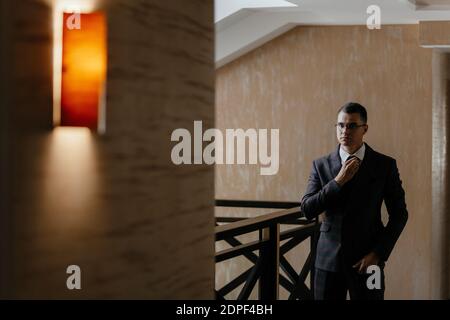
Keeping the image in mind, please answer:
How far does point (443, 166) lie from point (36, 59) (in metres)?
6.32

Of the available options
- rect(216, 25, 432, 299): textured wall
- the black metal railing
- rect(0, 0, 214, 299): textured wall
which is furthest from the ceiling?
rect(0, 0, 214, 299): textured wall

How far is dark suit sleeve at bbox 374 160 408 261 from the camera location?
3.51m

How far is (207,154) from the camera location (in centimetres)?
227

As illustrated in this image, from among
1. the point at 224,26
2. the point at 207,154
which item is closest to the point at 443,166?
the point at 224,26

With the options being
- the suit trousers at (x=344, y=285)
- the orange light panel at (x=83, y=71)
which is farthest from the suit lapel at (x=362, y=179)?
the orange light panel at (x=83, y=71)

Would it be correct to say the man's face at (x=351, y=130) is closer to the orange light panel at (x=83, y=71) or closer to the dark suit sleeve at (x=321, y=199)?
the dark suit sleeve at (x=321, y=199)

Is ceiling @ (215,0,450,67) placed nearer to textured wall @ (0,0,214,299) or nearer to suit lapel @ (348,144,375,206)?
suit lapel @ (348,144,375,206)

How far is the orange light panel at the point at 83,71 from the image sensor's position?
157 cm

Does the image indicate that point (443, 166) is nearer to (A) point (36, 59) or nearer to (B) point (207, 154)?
(B) point (207, 154)

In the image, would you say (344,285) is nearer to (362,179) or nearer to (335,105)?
(362,179)

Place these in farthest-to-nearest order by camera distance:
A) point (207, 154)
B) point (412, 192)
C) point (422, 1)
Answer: point (412, 192) < point (422, 1) < point (207, 154)

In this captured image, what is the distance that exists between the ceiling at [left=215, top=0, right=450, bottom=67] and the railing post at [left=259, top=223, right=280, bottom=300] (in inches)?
94.6

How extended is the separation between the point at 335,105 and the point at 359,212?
3.88 m
